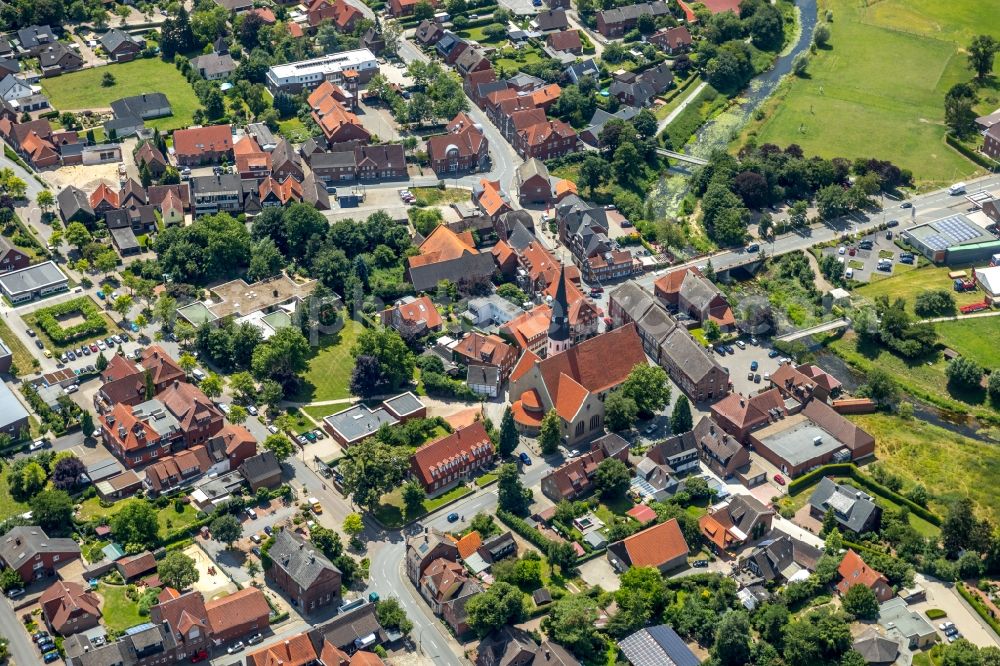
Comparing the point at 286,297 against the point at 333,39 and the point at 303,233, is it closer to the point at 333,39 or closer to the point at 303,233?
the point at 303,233

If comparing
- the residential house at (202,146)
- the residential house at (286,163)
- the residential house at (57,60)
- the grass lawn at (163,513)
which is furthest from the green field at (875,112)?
the grass lawn at (163,513)

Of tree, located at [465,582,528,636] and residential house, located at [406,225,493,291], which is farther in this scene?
residential house, located at [406,225,493,291]

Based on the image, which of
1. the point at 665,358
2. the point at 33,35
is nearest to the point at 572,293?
the point at 665,358

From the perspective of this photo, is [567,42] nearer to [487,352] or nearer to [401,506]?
[487,352]

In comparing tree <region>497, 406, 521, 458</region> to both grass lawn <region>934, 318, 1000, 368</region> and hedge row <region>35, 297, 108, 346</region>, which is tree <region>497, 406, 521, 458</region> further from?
grass lawn <region>934, 318, 1000, 368</region>

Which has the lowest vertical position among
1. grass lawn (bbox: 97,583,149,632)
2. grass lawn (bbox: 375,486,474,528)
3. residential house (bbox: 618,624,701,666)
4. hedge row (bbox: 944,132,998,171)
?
grass lawn (bbox: 375,486,474,528)

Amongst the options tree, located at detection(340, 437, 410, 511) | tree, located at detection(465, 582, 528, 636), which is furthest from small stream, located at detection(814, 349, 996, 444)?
tree, located at detection(465, 582, 528, 636)

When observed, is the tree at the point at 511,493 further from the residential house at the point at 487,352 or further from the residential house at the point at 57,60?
the residential house at the point at 57,60
